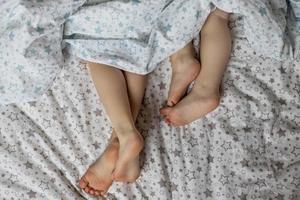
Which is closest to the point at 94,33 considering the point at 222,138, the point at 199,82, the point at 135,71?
the point at 135,71

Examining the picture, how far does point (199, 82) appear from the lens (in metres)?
1.19

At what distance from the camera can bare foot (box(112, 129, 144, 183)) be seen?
1.12 m

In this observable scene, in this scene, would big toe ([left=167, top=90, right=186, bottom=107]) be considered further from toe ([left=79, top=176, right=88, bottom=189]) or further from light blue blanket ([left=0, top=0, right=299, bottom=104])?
toe ([left=79, top=176, right=88, bottom=189])

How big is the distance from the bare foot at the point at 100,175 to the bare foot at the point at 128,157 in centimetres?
2

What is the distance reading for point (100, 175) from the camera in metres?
1.14

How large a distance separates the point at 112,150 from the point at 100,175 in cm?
6

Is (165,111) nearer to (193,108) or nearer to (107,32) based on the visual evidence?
(193,108)

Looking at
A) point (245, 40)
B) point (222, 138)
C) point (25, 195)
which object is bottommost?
A: point (25, 195)

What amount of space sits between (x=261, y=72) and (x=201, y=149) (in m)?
0.21

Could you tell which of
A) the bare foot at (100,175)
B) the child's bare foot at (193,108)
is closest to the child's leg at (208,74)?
the child's bare foot at (193,108)

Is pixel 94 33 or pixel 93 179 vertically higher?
pixel 94 33

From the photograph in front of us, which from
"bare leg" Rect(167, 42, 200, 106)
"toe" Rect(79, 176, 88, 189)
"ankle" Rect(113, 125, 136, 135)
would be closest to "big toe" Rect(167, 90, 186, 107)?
"bare leg" Rect(167, 42, 200, 106)

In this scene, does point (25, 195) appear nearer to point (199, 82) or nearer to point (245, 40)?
point (199, 82)

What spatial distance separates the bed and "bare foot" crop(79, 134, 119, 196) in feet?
0.07
